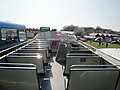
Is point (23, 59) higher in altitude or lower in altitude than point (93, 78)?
higher

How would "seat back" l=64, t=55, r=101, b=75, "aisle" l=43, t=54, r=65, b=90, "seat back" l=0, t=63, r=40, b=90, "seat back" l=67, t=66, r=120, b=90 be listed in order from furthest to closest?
"aisle" l=43, t=54, r=65, b=90, "seat back" l=64, t=55, r=101, b=75, "seat back" l=0, t=63, r=40, b=90, "seat back" l=67, t=66, r=120, b=90

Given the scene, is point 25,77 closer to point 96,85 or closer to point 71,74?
point 71,74

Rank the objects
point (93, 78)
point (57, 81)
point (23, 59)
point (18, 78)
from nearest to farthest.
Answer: point (93, 78)
point (18, 78)
point (23, 59)
point (57, 81)

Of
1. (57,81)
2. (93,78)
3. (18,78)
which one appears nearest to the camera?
(93,78)

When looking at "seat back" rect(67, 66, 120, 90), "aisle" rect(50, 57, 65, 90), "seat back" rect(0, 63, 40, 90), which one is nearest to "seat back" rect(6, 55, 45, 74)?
"aisle" rect(50, 57, 65, 90)

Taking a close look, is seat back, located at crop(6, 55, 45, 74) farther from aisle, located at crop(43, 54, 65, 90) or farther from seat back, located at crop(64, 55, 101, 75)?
seat back, located at crop(64, 55, 101, 75)

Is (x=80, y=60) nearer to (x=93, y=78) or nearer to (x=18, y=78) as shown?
(x=93, y=78)

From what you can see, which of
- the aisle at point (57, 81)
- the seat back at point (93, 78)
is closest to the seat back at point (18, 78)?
the seat back at point (93, 78)

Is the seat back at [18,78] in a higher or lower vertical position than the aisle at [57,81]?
higher

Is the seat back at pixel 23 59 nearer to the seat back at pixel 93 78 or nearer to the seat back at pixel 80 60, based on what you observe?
the seat back at pixel 80 60

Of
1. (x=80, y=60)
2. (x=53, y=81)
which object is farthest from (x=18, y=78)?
(x=53, y=81)

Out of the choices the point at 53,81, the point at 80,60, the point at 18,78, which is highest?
the point at 80,60

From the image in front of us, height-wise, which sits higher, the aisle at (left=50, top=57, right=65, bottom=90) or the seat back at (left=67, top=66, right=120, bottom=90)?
the seat back at (left=67, top=66, right=120, bottom=90)

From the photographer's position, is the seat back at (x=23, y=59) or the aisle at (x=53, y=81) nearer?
the seat back at (x=23, y=59)
